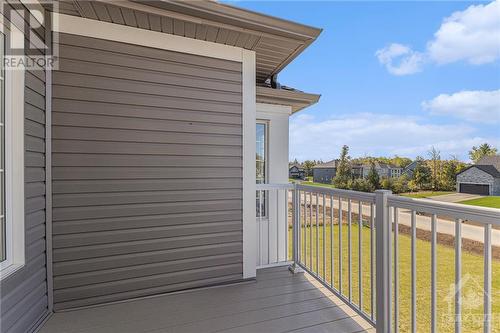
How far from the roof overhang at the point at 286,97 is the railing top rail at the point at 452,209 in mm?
2628

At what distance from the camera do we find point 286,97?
4.10m

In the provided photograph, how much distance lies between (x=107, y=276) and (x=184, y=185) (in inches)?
43.0

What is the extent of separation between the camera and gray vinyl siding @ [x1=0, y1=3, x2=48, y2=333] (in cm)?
174

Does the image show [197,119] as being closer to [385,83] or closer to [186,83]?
[186,83]

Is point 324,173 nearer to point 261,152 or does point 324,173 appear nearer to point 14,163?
point 261,152

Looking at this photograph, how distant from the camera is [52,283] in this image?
7.31ft

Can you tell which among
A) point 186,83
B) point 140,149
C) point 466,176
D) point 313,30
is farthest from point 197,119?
point 466,176

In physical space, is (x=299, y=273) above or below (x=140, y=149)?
below

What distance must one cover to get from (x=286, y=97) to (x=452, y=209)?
3096mm

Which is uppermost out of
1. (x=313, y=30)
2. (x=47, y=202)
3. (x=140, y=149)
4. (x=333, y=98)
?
(x=333, y=98)

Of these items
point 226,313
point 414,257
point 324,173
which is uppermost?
point 414,257

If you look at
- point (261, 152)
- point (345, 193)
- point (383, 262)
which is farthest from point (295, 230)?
point (261, 152)

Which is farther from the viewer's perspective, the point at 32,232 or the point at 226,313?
the point at 226,313

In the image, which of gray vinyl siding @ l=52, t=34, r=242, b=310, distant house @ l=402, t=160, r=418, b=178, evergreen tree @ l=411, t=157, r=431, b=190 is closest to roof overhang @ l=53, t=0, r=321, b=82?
gray vinyl siding @ l=52, t=34, r=242, b=310
